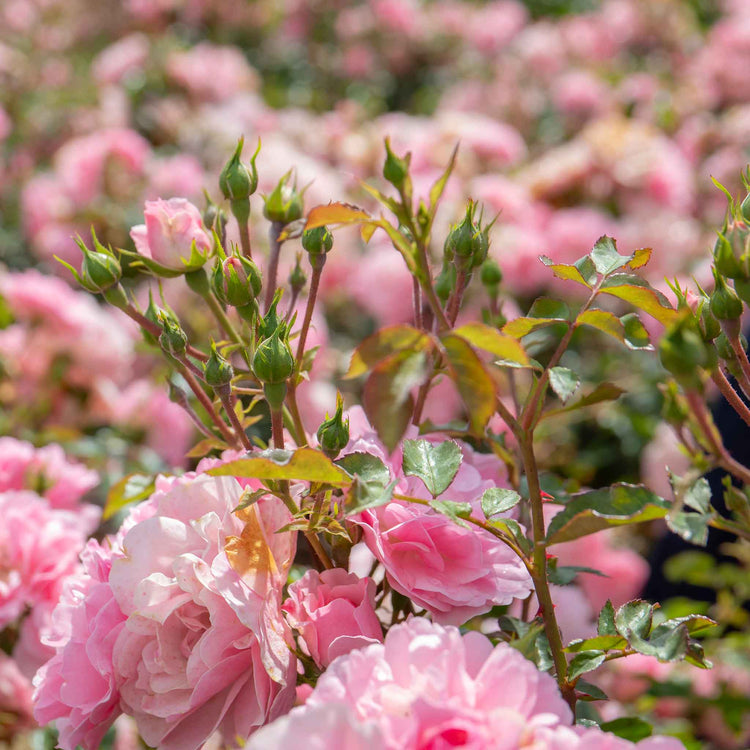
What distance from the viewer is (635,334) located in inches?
14.4

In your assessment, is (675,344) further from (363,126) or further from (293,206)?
(363,126)

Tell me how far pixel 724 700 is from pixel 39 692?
0.58 metres

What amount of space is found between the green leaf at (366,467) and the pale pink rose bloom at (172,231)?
0.14 meters

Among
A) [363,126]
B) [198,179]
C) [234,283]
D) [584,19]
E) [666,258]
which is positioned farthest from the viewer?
[584,19]

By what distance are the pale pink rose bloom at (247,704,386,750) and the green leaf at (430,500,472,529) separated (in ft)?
0.30

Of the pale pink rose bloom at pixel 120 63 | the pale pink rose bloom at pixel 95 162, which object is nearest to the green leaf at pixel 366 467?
the pale pink rose bloom at pixel 95 162

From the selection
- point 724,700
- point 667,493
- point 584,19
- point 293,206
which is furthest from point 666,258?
point 584,19

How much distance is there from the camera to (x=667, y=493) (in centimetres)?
98

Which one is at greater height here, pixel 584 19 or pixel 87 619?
pixel 584 19

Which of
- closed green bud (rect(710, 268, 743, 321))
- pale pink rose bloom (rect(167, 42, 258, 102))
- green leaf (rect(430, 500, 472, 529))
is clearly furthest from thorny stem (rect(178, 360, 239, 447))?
pale pink rose bloom (rect(167, 42, 258, 102))

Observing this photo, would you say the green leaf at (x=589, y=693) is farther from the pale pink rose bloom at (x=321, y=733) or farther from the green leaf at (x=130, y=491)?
the green leaf at (x=130, y=491)

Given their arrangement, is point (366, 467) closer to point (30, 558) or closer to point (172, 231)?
point (172, 231)

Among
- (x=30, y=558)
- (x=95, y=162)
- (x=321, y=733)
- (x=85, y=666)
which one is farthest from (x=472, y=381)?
(x=95, y=162)

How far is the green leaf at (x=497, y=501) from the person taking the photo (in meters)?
0.35
